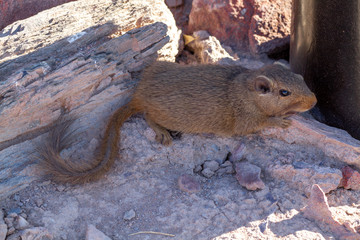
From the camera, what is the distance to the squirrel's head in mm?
3764

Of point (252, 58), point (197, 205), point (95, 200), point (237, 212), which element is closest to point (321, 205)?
point (237, 212)

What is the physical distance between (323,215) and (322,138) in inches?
33.3

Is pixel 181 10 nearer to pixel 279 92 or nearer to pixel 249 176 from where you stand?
pixel 279 92

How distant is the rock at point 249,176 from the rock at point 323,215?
43 cm

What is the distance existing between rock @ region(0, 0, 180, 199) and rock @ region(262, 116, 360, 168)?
60.3 inches

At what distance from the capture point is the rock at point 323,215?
2.98 metres

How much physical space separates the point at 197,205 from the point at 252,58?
270 centimetres

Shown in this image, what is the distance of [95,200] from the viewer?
335 centimetres

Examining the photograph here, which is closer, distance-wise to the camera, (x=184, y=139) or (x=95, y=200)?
(x=95, y=200)

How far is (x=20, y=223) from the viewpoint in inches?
120

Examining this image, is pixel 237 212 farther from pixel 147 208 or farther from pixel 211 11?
pixel 211 11

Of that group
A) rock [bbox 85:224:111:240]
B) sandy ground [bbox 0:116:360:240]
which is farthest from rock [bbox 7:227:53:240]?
rock [bbox 85:224:111:240]

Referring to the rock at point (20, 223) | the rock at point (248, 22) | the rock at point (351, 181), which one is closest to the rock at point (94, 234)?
the rock at point (20, 223)

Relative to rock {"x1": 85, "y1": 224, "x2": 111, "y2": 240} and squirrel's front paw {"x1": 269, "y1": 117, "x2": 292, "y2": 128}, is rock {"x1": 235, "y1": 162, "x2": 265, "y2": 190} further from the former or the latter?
rock {"x1": 85, "y1": 224, "x2": 111, "y2": 240}
